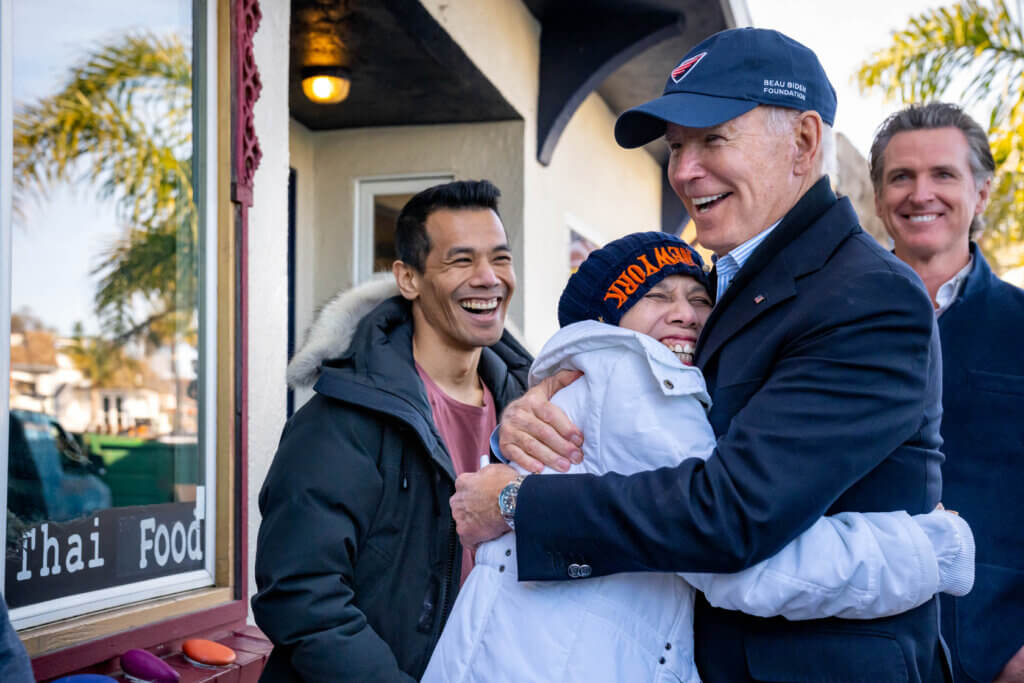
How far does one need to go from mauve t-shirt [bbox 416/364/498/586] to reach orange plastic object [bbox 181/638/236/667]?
87 cm

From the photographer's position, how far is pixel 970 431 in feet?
7.94

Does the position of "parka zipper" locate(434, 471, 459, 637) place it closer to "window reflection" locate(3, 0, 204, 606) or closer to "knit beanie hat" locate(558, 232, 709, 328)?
"knit beanie hat" locate(558, 232, 709, 328)

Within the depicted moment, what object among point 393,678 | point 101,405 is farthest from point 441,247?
point 101,405

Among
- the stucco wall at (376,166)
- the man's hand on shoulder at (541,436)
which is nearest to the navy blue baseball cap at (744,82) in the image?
the man's hand on shoulder at (541,436)

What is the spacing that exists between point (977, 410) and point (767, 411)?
1.25 m

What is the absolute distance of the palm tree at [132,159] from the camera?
3.40m

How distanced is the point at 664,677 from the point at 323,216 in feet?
17.2

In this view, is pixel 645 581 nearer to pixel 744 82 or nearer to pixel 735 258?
pixel 735 258

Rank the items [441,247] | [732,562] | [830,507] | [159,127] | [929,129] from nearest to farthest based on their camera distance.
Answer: [732,562]
[830,507]
[929,129]
[441,247]
[159,127]

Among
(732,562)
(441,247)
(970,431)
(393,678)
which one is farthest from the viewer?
(441,247)

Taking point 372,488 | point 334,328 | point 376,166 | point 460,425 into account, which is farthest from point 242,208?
point 376,166

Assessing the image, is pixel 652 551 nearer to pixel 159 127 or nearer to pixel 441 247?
pixel 441 247

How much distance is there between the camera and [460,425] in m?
2.81

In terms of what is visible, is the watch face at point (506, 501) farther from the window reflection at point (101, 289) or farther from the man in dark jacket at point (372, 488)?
the window reflection at point (101, 289)
